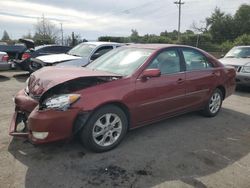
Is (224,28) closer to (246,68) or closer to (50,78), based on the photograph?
(246,68)

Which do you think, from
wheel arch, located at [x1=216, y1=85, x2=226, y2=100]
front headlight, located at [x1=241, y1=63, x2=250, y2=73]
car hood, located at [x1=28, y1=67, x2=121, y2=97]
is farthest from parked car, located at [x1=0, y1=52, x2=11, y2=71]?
front headlight, located at [x1=241, y1=63, x2=250, y2=73]

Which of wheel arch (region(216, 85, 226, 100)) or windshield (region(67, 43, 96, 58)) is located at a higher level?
windshield (region(67, 43, 96, 58))

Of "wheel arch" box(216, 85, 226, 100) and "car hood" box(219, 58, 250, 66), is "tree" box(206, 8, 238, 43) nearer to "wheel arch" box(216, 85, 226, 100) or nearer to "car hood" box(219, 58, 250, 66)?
"car hood" box(219, 58, 250, 66)

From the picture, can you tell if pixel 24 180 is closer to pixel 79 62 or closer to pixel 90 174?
pixel 90 174

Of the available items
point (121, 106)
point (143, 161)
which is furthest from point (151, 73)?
point (143, 161)

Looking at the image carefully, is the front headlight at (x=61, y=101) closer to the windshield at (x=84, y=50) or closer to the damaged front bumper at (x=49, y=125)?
the damaged front bumper at (x=49, y=125)

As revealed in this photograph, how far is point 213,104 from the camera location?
5711 mm

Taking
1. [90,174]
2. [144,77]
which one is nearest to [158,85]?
[144,77]

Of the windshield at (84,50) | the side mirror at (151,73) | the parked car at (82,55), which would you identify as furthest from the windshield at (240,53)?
the side mirror at (151,73)

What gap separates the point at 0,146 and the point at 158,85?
2586 millimetres

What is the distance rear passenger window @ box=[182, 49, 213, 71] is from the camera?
5043 millimetres

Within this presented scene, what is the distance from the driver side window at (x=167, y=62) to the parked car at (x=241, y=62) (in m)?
4.49

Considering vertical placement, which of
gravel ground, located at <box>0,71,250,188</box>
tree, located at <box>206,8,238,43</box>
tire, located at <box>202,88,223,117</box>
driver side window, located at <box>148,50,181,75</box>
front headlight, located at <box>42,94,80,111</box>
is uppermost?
tree, located at <box>206,8,238,43</box>

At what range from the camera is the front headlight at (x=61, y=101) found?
3385mm
